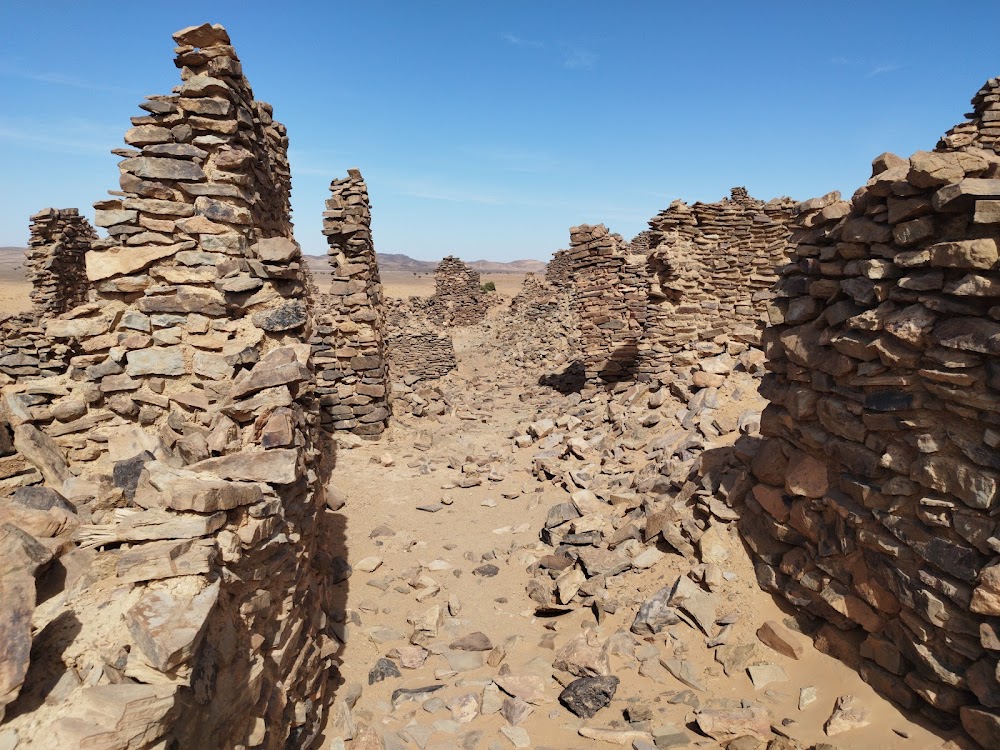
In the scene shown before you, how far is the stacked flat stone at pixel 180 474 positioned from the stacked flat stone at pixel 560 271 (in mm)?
19690

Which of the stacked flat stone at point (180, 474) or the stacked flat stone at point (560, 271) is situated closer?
the stacked flat stone at point (180, 474)

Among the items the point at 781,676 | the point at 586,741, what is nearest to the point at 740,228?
the point at 781,676

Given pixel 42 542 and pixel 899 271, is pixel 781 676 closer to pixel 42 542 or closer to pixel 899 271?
pixel 899 271

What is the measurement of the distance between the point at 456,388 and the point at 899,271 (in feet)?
48.8

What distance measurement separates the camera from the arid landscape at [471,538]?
282 cm

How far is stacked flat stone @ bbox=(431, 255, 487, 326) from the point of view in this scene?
32.0 meters

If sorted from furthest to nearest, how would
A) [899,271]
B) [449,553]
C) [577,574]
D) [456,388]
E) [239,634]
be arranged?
[456,388]
[449,553]
[577,574]
[899,271]
[239,634]

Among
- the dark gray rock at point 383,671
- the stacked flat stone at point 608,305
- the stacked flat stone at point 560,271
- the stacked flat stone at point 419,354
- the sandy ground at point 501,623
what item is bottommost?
the dark gray rock at point 383,671

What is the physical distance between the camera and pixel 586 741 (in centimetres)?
418

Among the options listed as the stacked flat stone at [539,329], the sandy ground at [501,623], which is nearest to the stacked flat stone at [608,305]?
the stacked flat stone at [539,329]

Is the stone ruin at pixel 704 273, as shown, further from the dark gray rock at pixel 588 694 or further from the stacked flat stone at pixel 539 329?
the dark gray rock at pixel 588 694

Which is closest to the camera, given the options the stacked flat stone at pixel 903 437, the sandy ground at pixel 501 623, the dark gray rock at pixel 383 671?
the stacked flat stone at pixel 903 437

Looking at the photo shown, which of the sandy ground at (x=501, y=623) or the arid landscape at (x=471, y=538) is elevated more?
the arid landscape at (x=471, y=538)

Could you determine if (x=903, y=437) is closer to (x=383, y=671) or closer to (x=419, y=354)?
(x=383, y=671)
